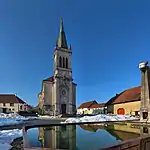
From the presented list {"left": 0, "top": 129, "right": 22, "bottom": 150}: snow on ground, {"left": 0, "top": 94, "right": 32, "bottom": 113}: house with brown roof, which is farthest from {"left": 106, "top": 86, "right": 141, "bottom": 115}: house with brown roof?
{"left": 0, "top": 94, "right": 32, "bottom": 113}: house with brown roof

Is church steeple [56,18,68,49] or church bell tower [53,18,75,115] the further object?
church steeple [56,18,68,49]

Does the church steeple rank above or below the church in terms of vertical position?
above

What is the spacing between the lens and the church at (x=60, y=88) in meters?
53.2

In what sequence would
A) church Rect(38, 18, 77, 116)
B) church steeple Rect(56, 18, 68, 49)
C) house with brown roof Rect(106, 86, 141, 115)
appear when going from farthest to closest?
church steeple Rect(56, 18, 68, 49), church Rect(38, 18, 77, 116), house with brown roof Rect(106, 86, 141, 115)

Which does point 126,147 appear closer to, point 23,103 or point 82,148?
point 82,148

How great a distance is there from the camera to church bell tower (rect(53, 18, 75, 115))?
53306mm

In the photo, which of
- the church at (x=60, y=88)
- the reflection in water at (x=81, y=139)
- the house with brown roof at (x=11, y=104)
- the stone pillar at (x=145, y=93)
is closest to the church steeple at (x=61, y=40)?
the church at (x=60, y=88)

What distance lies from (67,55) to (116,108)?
899 inches

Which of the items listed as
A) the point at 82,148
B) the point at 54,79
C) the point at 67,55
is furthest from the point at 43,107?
the point at 82,148

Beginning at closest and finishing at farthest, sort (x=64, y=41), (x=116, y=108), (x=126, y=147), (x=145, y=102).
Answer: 1. (x=126, y=147)
2. (x=145, y=102)
3. (x=116, y=108)
4. (x=64, y=41)

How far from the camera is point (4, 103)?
64.1 meters

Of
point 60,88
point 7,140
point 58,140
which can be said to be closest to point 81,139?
point 58,140

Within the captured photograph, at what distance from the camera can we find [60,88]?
54.2 m

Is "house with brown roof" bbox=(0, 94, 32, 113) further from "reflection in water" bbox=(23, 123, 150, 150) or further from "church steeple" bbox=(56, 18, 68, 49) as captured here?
"reflection in water" bbox=(23, 123, 150, 150)
